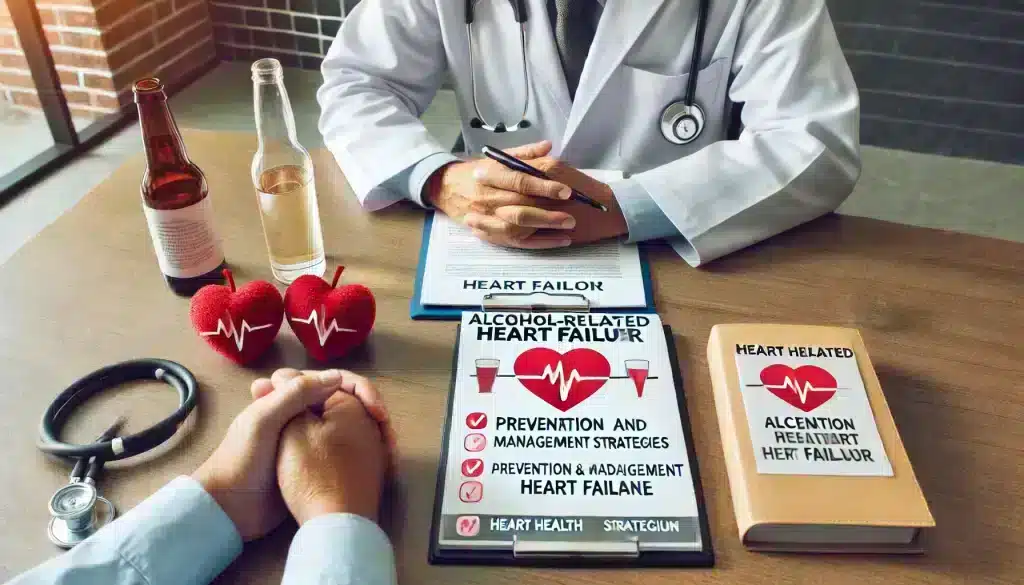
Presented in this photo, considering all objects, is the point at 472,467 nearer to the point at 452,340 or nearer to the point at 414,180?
the point at 452,340

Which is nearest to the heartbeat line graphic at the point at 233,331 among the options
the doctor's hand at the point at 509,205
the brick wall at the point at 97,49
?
the doctor's hand at the point at 509,205

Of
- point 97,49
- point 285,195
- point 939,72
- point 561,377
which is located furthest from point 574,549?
point 97,49

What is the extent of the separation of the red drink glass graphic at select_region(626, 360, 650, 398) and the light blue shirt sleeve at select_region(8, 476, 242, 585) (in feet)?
1.27

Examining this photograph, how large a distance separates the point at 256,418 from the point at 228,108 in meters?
2.51

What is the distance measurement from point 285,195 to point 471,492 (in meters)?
0.43

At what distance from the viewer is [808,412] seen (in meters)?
0.69

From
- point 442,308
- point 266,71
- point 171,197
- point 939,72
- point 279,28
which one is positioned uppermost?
point 266,71

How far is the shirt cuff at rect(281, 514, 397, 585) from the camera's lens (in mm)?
567

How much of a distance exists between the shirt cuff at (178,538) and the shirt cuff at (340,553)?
0.06m

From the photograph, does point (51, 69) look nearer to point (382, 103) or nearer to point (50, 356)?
point (382, 103)

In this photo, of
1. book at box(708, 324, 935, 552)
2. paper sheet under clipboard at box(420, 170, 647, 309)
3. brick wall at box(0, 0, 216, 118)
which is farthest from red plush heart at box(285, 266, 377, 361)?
brick wall at box(0, 0, 216, 118)

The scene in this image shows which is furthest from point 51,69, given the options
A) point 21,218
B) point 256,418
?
point 256,418

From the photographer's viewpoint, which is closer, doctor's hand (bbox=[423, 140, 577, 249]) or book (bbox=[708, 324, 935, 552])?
book (bbox=[708, 324, 935, 552])

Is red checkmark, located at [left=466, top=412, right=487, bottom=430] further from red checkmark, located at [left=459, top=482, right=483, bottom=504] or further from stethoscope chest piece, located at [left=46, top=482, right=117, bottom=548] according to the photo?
stethoscope chest piece, located at [left=46, top=482, right=117, bottom=548]
